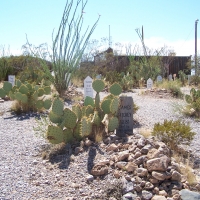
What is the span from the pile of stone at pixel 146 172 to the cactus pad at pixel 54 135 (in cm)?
80

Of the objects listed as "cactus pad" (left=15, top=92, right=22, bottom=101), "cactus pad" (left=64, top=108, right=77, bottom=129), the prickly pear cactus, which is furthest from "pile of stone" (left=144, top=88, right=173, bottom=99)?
"cactus pad" (left=64, top=108, right=77, bottom=129)

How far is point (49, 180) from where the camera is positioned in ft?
12.5

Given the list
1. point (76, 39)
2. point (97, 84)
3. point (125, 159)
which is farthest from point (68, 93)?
point (125, 159)

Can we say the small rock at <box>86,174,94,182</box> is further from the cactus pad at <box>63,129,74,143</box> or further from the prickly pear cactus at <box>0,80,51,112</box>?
the prickly pear cactus at <box>0,80,51,112</box>

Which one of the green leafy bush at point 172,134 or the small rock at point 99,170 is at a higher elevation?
the green leafy bush at point 172,134

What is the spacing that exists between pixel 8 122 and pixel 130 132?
121 inches

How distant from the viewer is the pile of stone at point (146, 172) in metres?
3.43

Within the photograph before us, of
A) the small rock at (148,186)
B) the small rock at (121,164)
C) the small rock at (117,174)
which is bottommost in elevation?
the small rock at (148,186)

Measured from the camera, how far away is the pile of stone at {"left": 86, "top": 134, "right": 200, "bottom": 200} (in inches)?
135

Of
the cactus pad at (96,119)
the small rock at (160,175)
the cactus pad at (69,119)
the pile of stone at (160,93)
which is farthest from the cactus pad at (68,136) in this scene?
the pile of stone at (160,93)

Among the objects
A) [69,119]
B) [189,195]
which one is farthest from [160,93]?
[189,195]

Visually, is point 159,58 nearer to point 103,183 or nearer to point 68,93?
point 68,93

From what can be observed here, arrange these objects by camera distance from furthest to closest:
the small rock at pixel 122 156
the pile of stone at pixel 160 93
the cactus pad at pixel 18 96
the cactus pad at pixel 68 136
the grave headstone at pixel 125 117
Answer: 1. the pile of stone at pixel 160 93
2. the cactus pad at pixel 18 96
3. the grave headstone at pixel 125 117
4. the cactus pad at pixel 68 136
5. the small rock at pixel 122 156

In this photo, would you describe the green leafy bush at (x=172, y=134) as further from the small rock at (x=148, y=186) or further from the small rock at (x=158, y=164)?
the small rock at (x=148, y=186)
